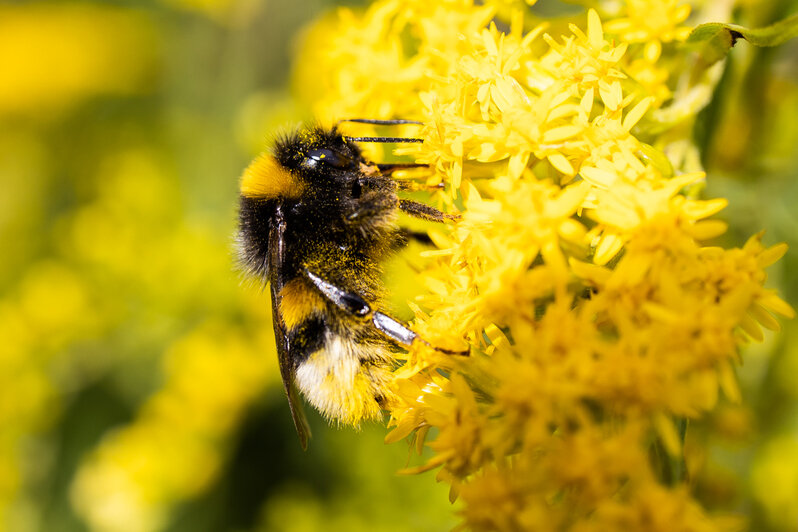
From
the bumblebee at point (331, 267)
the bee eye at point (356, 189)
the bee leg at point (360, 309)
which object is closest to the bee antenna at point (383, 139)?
the bumblebee at point (331, 267)

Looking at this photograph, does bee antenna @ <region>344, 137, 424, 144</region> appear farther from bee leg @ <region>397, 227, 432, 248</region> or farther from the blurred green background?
the blurred green background

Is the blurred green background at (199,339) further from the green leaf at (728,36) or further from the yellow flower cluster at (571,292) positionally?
the yellow flower cluster at (571,292)

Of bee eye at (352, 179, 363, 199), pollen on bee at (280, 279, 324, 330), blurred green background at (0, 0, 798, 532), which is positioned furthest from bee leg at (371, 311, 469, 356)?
Result: blurred green background at (0, 0, 798, 532)

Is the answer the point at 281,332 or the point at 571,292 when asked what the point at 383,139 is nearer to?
the point at 281,332

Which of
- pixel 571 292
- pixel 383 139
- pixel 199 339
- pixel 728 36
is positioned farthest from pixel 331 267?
pixel 199 339

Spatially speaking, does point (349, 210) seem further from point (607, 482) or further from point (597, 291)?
point (607, 482)

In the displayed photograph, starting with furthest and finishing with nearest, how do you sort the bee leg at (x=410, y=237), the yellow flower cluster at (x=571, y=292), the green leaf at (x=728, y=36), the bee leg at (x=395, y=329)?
1. the bee leg at (x=410, y=237)
2. the bee leg at (x=395, y=329)
3. the green leaf at (x=728, y=36)
4. the yellow flower cluster at (x=571, y=292)

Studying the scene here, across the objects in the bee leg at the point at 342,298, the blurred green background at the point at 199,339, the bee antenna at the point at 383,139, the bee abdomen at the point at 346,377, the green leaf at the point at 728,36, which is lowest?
the blurred green background at the point at 199,339

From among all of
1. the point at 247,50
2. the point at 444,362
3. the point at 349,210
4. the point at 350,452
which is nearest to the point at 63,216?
the point at 247,50
